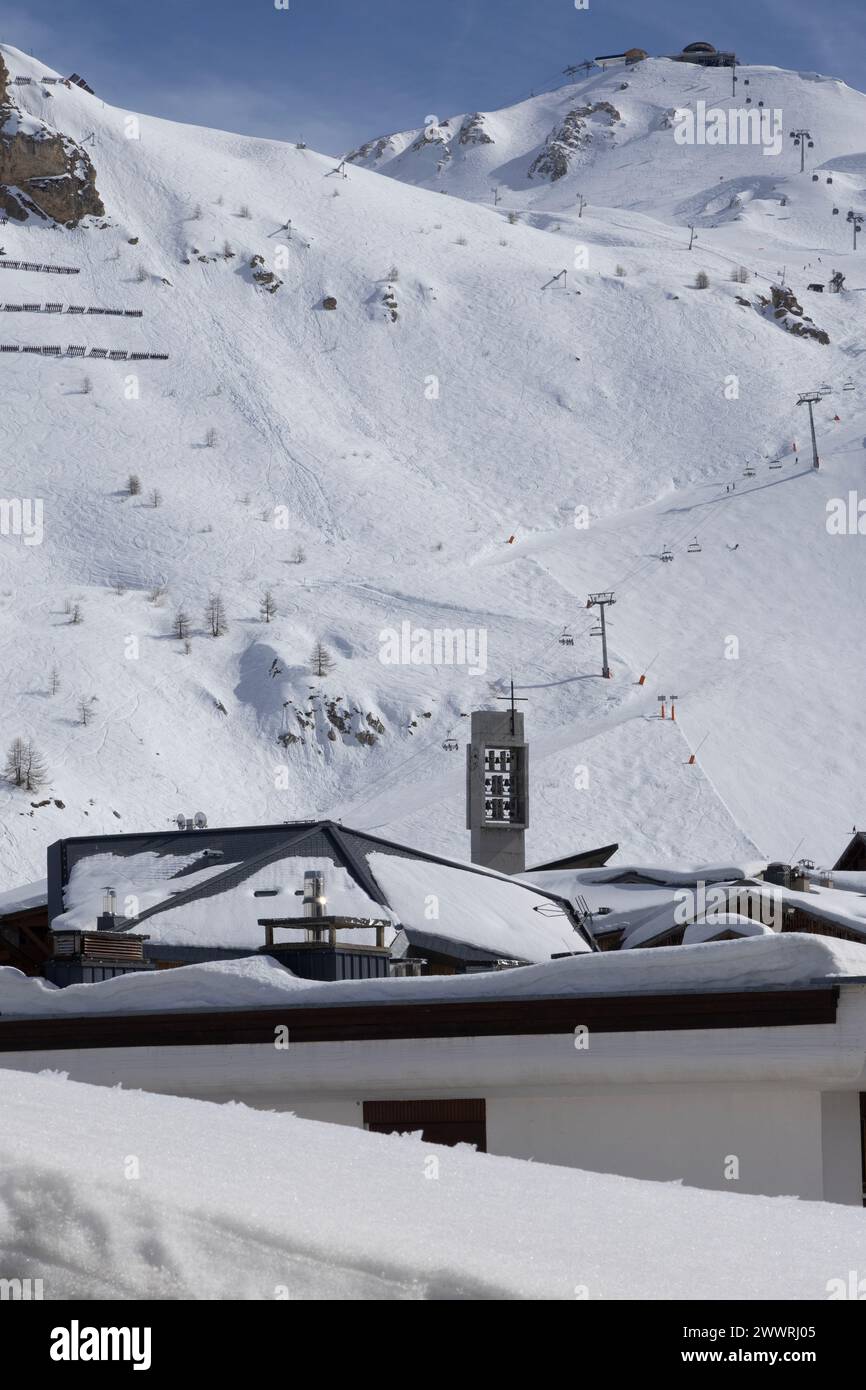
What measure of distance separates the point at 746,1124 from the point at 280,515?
76497 mm

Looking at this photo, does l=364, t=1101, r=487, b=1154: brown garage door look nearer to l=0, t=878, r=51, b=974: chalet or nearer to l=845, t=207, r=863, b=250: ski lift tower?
l=0, t=878, r=51, b=974: chalet

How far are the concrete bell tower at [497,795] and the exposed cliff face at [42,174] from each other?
75.4m

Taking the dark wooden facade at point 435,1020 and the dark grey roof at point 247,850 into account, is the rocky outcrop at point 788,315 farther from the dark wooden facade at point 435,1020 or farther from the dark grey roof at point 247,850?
the dark wooden facade at point 435,1020

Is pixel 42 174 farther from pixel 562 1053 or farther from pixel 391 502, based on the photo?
pixel 562 1053

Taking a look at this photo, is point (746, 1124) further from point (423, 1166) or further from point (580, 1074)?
point (423, 1166)

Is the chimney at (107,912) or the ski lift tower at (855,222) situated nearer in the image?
the chimney at (107,912)

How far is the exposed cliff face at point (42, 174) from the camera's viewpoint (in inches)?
4437

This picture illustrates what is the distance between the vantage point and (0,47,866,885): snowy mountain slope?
63.4 m

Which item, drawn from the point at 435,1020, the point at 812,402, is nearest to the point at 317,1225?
the point at 435,1020

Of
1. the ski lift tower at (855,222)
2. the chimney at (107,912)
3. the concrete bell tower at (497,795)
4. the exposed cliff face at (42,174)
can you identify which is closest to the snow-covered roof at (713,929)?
the chimney at (107,912)

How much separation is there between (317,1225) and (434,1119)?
8923 millimetres

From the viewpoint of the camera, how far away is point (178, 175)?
12200 centimetres
